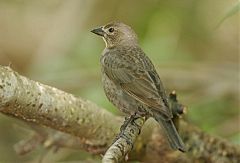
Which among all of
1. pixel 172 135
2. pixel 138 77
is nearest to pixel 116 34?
pixel 138 77

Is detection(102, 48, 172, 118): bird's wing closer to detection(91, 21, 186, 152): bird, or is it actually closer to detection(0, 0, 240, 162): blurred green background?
detection(91, 21, 186, 152): bird

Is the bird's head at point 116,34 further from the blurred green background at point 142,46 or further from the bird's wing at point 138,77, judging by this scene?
the blurred green background at point 142,46

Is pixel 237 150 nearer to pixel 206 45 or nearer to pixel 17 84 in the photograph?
pixel 17 84

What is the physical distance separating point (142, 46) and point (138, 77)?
2.40m

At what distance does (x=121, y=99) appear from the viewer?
4582 mm

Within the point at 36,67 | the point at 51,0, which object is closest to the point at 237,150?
the point at 36,67

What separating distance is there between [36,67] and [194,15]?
215 centimetres

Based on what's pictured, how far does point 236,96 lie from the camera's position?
6.57 metres

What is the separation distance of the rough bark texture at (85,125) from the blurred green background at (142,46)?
0.77m

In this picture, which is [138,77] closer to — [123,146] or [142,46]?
[123,146]

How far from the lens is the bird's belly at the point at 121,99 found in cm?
454

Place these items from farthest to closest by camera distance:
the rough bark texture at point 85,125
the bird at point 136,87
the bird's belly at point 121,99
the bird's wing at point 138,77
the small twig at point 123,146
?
1. the bird's belly at point 121,99
2. the bird's wing at point 138,77
3. the bird at point 136,87
4. the rough bark texture at point 85,125
5. the small twig at point 123,146

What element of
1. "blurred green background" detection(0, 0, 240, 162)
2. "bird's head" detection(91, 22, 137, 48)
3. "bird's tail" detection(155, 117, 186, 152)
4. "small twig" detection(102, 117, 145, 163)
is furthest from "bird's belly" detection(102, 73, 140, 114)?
"blurred green background" detection(0, 0, 240, 162)

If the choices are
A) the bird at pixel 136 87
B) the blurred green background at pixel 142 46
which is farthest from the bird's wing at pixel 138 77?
the blurred green background at pixel 142 46
